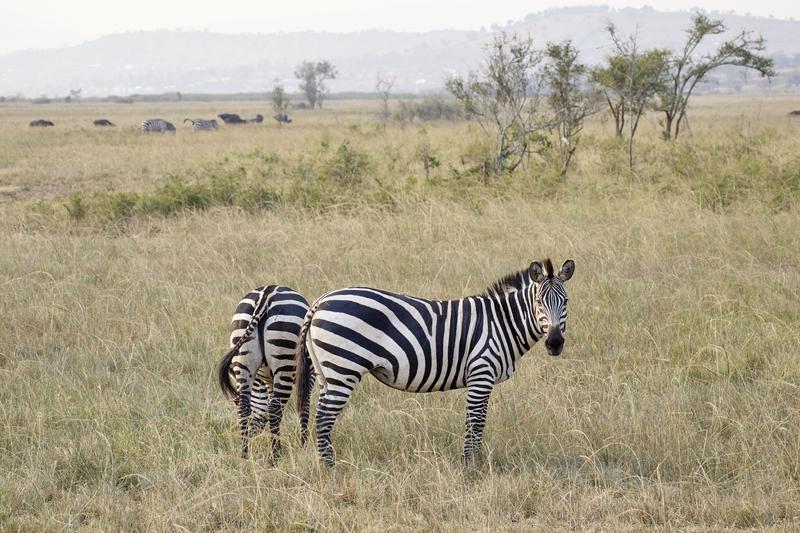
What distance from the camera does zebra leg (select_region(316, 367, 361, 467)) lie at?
4.38m

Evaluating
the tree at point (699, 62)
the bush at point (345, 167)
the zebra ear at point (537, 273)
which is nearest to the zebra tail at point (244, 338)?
the zebra ear at point (537, 273)

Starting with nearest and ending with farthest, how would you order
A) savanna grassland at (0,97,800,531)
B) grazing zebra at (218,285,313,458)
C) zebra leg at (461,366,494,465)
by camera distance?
savanna grassland at (0,97,800,531), zebra leg at (461,366,494,465), grazing zebra at (218,285,313,458)

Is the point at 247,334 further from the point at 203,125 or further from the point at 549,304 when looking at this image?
the point at 203,125

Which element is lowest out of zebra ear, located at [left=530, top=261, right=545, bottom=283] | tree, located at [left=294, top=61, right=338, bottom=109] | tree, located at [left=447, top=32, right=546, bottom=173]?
zebra ear, located at [left=530, top=261, right=545, bottom=283]

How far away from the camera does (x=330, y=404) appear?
4.43 meters

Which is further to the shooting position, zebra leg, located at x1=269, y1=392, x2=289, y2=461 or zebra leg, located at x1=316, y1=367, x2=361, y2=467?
zebra leg, located at x1=269, y1=392, x2=289, y2=461

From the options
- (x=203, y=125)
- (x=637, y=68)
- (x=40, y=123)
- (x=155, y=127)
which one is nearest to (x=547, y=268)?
Result: (x=637, y=68)

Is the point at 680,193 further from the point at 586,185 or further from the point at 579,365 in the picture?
the point at 579,365

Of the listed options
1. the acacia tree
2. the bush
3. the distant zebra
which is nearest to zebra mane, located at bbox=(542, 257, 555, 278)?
the bush

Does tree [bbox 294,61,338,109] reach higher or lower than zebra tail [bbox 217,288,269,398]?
higher

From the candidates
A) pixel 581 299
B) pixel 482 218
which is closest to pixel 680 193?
pixel 482 218

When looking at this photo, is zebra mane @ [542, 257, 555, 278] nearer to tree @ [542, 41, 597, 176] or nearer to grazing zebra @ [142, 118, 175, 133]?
tree @ [542, 41, 597, 176]

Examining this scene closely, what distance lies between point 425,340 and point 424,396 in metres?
1.33

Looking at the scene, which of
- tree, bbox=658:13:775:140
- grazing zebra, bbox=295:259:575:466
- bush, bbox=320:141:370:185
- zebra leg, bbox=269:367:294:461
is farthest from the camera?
tree, bbox=658:13:775:140
